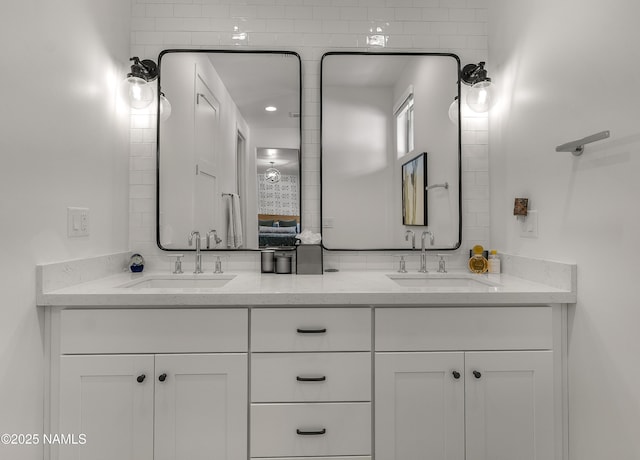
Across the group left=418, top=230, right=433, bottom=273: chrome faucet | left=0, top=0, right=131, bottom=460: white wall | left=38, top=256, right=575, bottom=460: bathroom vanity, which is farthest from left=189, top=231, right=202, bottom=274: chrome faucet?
left=418, top=230, right=433, bottom=273: chrome faucet

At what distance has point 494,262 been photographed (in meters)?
2.06

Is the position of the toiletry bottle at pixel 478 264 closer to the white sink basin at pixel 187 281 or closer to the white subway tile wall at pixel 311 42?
the white subway tile wall at pixel 311 42

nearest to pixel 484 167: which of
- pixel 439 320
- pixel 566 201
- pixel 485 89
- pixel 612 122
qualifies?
pixel 485 89

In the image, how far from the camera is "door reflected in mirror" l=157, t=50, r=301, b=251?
2.16 metres

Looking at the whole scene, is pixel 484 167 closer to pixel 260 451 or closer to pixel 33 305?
pixel 260 451

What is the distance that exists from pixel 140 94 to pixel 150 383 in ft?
4.91

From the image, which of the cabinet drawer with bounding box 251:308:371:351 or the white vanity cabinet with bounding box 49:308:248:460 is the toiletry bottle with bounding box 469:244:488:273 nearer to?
the cabinet drawer with bounding box 251:308:371:351

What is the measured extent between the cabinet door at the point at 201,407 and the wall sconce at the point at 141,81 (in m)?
1.39

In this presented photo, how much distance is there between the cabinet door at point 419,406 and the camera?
1.50 m

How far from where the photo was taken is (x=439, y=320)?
1.52 m

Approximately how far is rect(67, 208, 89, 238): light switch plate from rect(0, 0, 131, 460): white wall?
3cm

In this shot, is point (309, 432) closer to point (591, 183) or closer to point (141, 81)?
point (591, 183)

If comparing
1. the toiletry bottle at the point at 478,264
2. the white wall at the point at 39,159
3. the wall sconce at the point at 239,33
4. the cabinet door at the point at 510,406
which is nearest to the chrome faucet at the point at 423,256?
the toiletry bottle at the point at 478,264

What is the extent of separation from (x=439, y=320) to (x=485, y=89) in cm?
137
